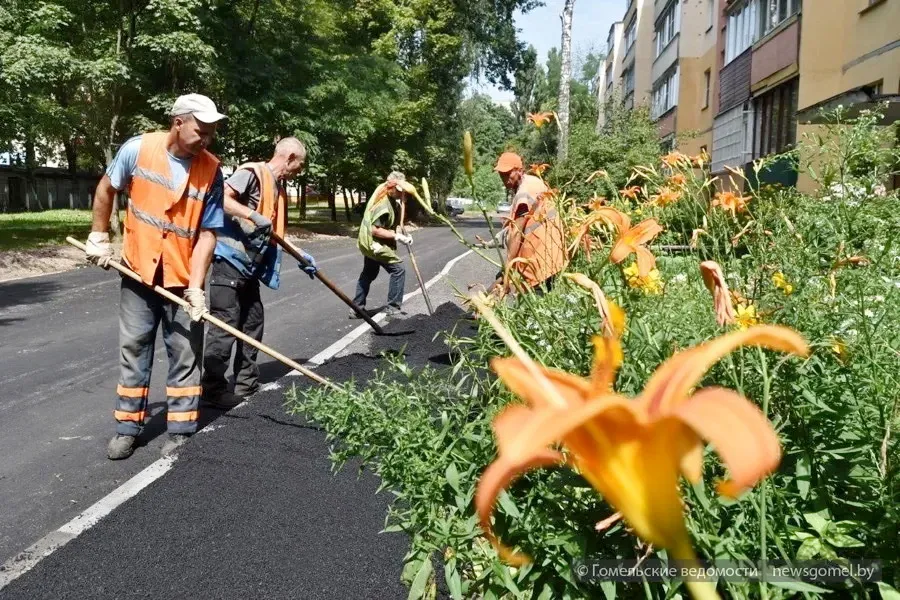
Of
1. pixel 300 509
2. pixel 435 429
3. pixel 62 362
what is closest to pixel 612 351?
pixel 435 429

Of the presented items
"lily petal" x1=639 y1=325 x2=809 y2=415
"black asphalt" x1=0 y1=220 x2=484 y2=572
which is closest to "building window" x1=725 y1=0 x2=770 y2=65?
"black asphalt" x1=0 y1=220 x2=484 y2=572

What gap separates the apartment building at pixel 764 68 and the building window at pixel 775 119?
0.02 metres

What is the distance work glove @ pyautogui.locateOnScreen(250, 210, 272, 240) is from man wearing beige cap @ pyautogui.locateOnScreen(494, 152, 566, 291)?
1571mm

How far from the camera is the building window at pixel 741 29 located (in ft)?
67.9

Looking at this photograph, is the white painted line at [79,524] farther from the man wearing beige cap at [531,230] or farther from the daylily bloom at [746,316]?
the daylily bloom at [746,316]

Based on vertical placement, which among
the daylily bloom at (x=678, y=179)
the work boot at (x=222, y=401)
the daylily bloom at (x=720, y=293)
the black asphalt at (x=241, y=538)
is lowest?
the work boot at (x=222, y=401)

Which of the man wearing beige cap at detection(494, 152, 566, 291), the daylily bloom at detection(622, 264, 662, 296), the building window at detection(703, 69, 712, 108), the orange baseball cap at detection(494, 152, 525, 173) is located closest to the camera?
the daylily bloom at detection(622, 264, 662, 296)

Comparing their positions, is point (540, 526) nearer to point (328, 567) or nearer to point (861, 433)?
point (861, 433)

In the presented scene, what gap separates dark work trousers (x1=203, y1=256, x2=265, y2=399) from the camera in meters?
5.18

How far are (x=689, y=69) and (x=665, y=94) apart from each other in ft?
18.6

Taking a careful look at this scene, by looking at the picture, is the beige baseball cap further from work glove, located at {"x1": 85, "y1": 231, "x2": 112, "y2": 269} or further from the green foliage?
the green foliage

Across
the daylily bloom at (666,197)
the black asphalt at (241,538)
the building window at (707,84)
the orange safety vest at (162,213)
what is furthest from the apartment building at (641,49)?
the black asphalt at (241,538)

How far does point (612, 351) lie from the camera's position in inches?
30.6

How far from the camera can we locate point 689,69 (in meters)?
29.0
